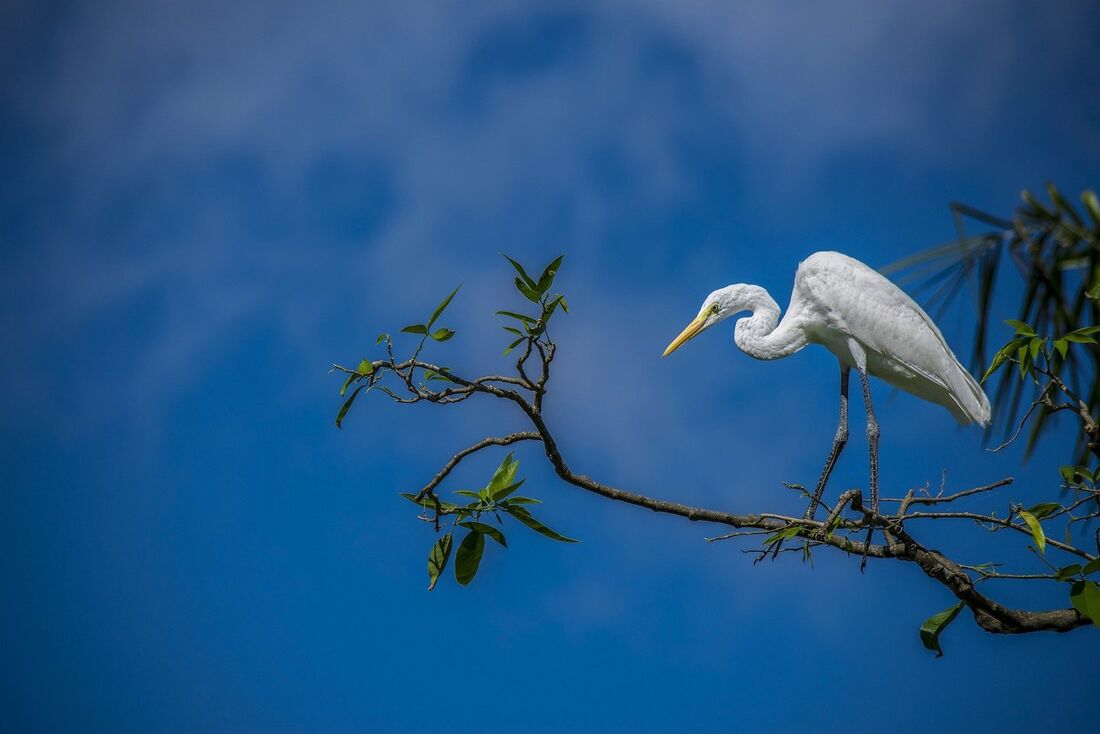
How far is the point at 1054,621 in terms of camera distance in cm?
239

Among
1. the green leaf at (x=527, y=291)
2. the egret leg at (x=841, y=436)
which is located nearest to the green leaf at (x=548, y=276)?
the green leaf at (x=527, y=291)

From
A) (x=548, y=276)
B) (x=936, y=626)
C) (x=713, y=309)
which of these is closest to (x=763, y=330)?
(x=713, y=309)

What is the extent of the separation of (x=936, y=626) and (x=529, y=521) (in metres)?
1.11

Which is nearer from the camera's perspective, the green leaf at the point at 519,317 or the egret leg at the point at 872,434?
the green leaf at the point at 519,317

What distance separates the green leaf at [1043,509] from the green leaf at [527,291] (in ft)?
3.63

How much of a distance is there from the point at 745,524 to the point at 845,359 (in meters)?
1.94

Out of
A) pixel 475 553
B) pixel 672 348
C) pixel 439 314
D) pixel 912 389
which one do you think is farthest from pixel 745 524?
pixel 912 389

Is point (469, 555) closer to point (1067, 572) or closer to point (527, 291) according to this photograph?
point (527, 291)

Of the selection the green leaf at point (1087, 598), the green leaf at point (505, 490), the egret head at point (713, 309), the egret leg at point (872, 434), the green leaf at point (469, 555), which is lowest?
the green leaf at point (1087, 598)

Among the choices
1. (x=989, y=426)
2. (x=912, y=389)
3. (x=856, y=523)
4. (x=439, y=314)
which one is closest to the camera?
(x=439, y=314)

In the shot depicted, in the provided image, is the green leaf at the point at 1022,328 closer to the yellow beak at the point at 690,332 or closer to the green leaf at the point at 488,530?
the green leaf at the point at 488,530

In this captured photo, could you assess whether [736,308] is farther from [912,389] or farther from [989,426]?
[989,426]

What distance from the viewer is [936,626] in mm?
2393

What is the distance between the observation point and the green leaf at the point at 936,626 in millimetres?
2387
